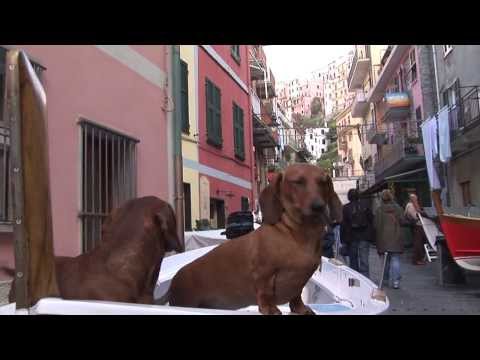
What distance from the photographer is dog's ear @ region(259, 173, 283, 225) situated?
1.99m

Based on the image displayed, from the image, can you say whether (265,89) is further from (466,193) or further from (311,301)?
(311,301)

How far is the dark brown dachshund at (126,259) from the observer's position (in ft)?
6.01

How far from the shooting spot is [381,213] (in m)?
8.62

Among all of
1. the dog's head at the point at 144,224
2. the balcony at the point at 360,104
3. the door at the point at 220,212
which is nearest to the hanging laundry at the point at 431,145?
the door at the point at 220,212

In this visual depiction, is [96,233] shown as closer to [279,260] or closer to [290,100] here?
[279,260]

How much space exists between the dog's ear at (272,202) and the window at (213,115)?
11.8m

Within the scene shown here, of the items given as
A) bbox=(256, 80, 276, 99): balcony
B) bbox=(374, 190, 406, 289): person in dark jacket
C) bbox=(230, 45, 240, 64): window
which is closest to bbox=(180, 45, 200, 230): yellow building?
bbox=(230, 45, 240, 64): window

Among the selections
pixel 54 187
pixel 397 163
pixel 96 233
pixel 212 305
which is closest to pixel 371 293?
pixel 212 305

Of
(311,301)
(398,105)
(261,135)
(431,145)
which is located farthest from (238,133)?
(311,301)

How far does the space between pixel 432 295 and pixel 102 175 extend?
5.21 metres

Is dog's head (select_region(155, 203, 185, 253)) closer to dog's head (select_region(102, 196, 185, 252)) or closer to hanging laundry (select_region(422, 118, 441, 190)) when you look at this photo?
dog's head (select_region(102, 196, 185, 252))

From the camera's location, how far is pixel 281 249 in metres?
1.90

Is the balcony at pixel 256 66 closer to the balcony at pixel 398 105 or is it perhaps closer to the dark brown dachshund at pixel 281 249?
the balcony at pixel 398 105
